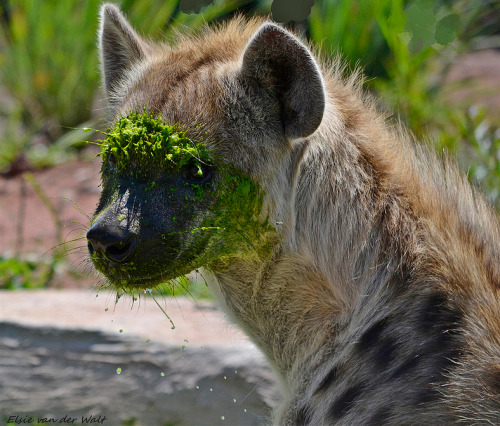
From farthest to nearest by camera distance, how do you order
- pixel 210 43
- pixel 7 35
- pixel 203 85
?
pixel 7 35 < pixel 210 43 < pixel 203 85

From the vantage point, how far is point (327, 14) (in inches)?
231

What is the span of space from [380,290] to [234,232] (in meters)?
0.48

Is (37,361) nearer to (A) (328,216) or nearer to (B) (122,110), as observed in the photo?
(B) (122,110)

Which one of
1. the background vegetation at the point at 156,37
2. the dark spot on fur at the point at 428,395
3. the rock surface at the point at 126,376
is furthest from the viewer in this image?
the background vegetation at the point at 156,37

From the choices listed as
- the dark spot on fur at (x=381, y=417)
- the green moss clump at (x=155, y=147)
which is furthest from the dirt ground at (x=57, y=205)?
the dark spot on fur at (x=381, y=417)

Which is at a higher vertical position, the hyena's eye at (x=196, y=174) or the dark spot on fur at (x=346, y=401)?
the hyena's eye at (x=196, y=174)

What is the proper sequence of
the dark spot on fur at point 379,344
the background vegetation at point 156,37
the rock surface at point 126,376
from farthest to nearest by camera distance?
the background vegetation at point 156,37 < the rock surface at point 126,376 < the dark spot on fur at point 379,344

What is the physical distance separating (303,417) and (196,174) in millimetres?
800

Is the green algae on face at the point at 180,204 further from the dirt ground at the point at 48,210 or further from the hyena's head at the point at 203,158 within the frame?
the dirt ground at the point at 48,210

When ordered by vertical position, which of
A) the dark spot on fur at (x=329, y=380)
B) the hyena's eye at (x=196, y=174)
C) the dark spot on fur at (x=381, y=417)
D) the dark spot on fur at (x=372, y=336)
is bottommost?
the dark spot on fur at (x=329, y=380)

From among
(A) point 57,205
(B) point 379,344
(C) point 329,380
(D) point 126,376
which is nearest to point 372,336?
(B) point 379,344

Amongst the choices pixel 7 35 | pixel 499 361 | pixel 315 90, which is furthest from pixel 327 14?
pixel 499 361

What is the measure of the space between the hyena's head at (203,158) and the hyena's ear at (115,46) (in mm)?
303

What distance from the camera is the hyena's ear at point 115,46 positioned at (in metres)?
2.70
